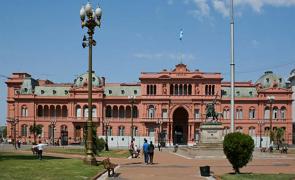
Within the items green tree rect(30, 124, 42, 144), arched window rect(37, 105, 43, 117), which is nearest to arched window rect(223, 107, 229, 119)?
green tree rect(30, 124, 42, 144)

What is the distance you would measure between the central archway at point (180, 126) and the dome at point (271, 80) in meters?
21.8

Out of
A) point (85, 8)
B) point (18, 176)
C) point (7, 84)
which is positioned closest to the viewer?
point (18, 176)

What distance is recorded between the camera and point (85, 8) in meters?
32.6

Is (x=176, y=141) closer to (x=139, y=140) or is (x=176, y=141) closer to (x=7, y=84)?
(x=139, y=140)

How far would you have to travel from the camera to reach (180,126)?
419 ft

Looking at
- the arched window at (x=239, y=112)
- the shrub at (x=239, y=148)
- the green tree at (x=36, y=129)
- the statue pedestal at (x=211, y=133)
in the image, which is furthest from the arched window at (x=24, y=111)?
the shrub at (x=239, y=148)

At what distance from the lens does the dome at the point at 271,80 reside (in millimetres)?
128512

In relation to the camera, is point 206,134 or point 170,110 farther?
point 170,110

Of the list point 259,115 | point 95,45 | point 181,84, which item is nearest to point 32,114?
point 181,84

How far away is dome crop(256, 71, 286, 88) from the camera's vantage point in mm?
128512

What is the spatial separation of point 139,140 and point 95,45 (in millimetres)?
76031

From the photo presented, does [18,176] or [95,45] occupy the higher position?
[95,45]

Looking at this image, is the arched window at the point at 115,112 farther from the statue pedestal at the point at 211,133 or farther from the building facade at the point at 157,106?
the statue pedestal at the point at 211,133

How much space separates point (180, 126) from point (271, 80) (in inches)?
1017
